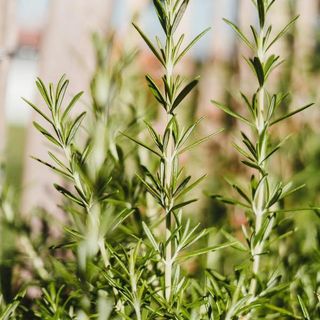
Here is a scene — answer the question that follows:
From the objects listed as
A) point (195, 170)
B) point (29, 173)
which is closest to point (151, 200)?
point (29, 173)

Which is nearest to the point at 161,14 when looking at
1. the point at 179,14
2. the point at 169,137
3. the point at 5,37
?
the point at 179,14

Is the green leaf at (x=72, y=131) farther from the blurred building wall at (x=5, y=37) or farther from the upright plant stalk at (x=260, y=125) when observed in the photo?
the blurred building wall at (x=5, y=37)

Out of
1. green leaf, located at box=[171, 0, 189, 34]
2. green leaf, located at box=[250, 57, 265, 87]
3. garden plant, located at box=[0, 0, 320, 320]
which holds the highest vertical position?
green leaf, located at box=[171, 0, 189, 34]

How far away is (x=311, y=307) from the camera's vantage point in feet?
2.06

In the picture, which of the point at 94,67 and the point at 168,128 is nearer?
the point at 168,128

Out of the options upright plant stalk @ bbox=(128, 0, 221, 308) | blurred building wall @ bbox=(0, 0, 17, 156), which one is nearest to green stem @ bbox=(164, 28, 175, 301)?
upright plant stalk @ bbox=(128, 0, 221, 308)

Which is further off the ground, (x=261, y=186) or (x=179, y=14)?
(x=179, y=14)

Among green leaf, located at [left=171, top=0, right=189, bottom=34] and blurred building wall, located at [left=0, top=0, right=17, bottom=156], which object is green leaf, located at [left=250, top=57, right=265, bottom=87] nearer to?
green leaf, located at [left=171, top=0, right=189, bottom=34]

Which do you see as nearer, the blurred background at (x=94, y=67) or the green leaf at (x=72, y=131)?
the green leaf at (x=72, y=131)

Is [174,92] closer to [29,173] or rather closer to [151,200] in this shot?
[151,200]

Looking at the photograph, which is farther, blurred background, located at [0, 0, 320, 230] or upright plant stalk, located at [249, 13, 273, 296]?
blurred background, located at [0, 0, 320, 230]

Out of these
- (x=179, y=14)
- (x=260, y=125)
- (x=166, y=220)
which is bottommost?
(x=166, y=220)

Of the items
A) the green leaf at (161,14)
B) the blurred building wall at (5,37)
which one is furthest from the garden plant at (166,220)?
the blurred building wall at (5,37)

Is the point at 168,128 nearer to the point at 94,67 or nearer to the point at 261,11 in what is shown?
the point at 261,11
